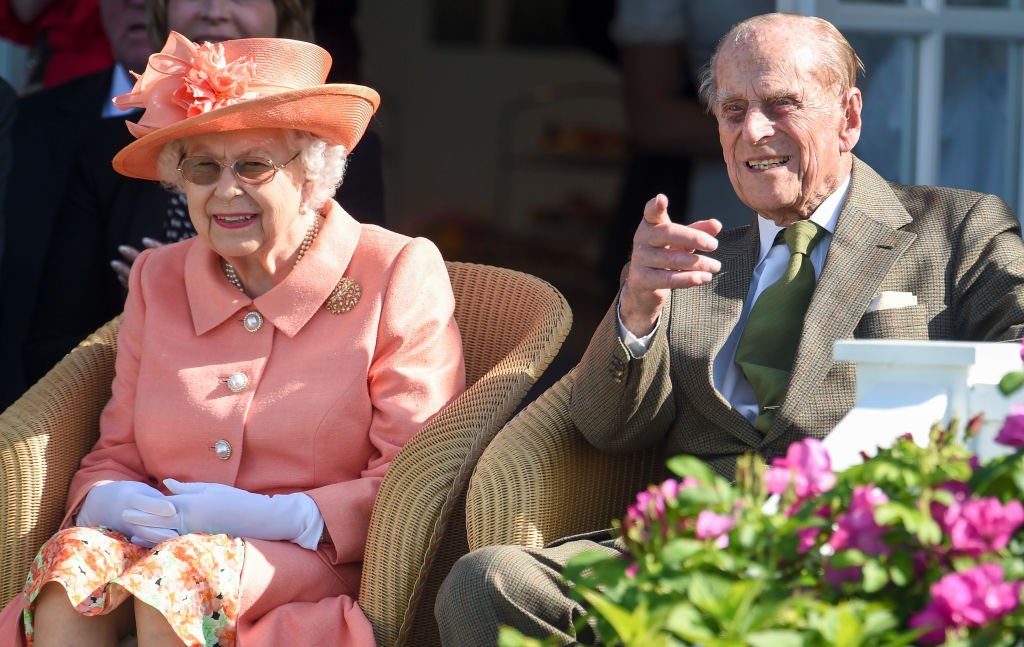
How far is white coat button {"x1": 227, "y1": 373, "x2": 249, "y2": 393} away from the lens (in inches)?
124

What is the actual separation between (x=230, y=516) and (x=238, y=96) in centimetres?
88

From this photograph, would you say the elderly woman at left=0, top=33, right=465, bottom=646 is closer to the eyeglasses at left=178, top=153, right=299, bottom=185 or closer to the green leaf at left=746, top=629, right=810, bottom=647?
the eyeglasses at left=178, top=153, right=299, bottom=185

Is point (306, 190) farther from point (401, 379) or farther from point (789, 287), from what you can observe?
point (789, 287)

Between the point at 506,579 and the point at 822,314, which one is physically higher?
the point at 822,314

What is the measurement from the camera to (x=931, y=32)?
441cm

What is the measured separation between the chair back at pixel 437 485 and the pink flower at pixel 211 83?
31.3 inches

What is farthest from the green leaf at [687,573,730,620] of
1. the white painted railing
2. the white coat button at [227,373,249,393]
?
the white coat button at [227,373,249,393]

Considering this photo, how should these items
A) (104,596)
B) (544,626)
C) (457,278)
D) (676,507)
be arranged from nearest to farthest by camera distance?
(676,507), (544,626), (104,596), (457,278)

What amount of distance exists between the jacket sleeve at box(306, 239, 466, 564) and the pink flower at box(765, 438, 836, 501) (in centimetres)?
139

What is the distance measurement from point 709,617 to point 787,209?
62.5 inches

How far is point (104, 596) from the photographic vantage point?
2.79 meters

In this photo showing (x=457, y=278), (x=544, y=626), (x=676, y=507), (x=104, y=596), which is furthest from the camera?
(x=457, y=278)

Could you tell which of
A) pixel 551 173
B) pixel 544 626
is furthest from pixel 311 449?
pixel 551 173

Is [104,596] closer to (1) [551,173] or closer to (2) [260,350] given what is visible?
(2) [260,350]
